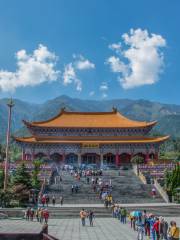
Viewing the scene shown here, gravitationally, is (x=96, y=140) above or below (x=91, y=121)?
below

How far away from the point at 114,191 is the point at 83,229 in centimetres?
1534

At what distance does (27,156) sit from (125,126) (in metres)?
15.2

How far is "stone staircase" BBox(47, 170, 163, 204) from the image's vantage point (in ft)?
111

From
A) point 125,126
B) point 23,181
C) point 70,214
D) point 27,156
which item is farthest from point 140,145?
point 70,214

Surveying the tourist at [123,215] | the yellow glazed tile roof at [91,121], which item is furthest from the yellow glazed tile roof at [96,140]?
the tourist at [123,215]

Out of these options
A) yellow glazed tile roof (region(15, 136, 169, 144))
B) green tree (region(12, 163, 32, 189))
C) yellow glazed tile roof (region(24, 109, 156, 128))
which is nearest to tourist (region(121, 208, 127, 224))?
green tree (region(12, 163, 32, 189))

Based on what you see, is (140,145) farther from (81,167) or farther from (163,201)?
(163,201)

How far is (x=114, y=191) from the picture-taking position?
119 feet

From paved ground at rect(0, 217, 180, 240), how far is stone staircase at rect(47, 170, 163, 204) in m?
8.08

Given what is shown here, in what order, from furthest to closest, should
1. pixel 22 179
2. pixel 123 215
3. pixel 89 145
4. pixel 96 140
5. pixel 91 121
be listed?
pixel 91 121 < pixel 96 140 < pixel 89 145 < pixel 22 179 < pixel 123 215

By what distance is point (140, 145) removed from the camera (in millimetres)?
56688

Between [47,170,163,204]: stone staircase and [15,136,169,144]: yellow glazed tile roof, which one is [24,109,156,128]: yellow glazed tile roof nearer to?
[15,136,169,144]: yellow glazed tile roof

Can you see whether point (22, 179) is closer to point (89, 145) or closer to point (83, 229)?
point (83, 229)

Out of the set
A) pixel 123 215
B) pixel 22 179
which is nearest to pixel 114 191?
pixel 22 179
